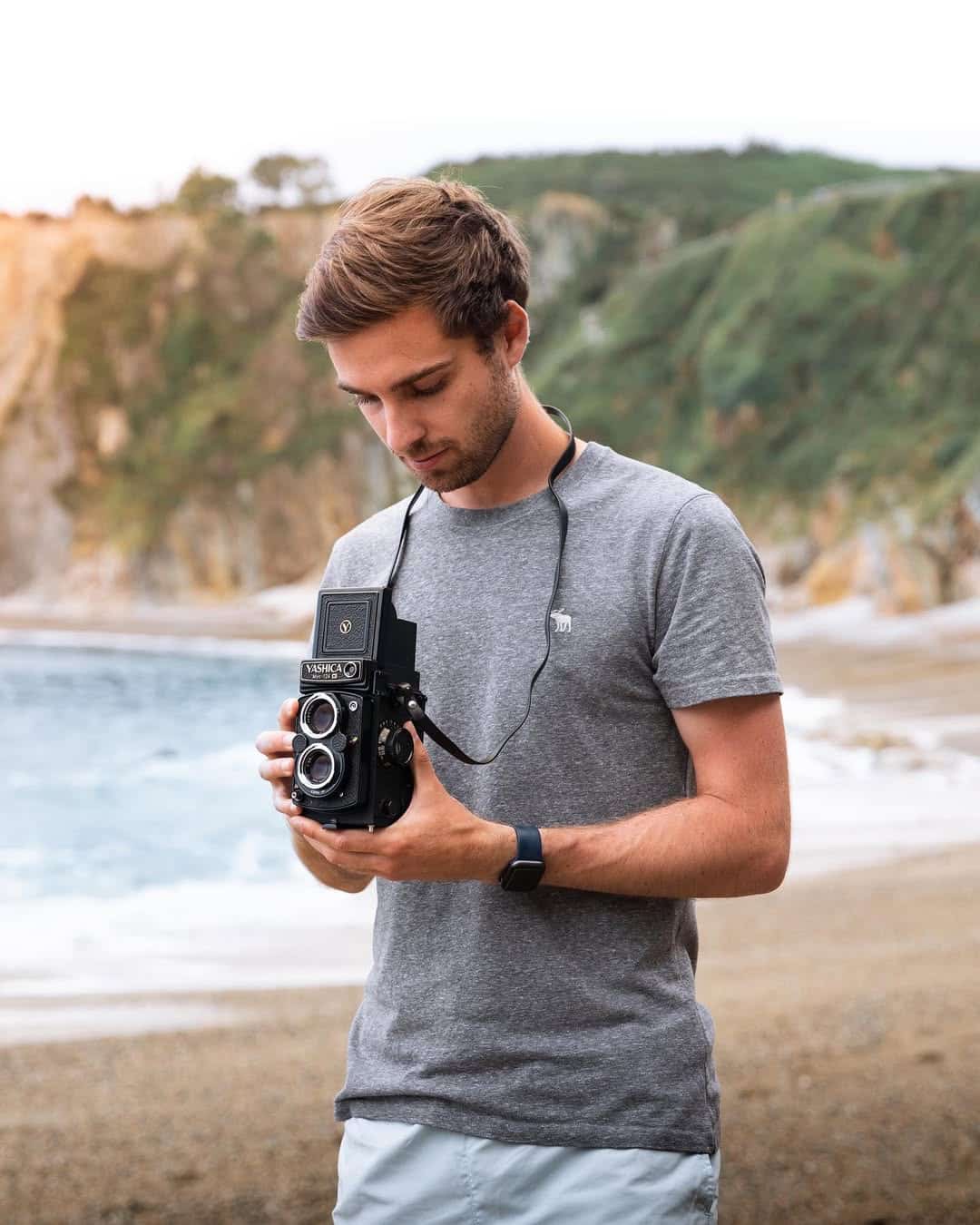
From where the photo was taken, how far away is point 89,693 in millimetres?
30031

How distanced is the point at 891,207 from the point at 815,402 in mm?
4977

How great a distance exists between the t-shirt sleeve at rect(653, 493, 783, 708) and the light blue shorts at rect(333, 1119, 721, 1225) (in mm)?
398

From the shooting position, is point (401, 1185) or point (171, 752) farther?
point (171, 752)

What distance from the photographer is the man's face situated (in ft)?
4.33

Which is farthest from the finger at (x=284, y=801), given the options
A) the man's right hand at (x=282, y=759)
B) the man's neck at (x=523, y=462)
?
the man's neck at (x=523, y=462)

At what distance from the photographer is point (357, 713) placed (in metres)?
1.26

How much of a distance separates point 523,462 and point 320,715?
0.32m

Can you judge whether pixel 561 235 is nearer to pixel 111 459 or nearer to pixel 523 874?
pixel 111 459

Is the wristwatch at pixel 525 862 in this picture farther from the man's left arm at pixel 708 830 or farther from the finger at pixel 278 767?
the finger at pixel 278 767

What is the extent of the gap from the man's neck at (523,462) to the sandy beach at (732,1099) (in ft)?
8.11

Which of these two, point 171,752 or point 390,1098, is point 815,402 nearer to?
point 171,752

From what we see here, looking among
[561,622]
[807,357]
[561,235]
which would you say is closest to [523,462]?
[561,622]

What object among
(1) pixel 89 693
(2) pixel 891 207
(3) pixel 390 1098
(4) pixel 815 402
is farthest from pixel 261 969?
(2) pixel 891 207

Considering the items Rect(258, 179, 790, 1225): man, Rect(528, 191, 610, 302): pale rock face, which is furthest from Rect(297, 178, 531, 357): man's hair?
Rect(528, 191, 610, 302): pale rock face
